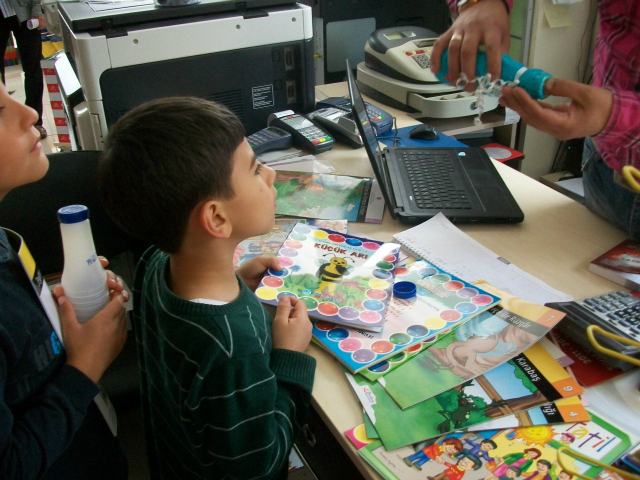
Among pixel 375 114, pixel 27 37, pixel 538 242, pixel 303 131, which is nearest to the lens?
pixel 538 242

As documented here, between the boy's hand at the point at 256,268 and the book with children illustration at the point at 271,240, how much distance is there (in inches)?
1.8

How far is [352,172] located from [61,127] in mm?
1369

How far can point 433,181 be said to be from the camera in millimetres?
1313

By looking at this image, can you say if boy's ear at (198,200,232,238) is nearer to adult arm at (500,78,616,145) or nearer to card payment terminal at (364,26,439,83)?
adult arm at (500,78,616,145)

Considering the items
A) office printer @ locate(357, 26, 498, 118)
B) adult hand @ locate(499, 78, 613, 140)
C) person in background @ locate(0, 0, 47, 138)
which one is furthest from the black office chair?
person in background @ locate(0, 0, 47, 138)

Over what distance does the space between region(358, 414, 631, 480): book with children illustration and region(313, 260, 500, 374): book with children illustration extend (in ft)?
0.44

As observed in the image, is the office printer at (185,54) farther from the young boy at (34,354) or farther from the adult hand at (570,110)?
the adult hand at (570,110)

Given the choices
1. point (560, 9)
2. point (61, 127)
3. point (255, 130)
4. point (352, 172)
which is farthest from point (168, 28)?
point (560, 9)

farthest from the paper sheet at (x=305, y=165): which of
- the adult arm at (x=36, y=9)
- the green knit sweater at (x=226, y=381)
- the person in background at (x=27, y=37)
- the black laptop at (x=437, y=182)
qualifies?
the adult arm at (x=36, y=9)

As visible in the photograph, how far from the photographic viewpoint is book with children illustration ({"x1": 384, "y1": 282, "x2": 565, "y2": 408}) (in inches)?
31.1

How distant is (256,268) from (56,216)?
Answer: 0.49 meters

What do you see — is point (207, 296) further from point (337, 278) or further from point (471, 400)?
point (471, 400)

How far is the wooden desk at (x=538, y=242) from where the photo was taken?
0.82 m

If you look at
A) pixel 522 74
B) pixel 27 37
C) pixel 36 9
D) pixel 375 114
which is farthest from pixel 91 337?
pixel 27 37
